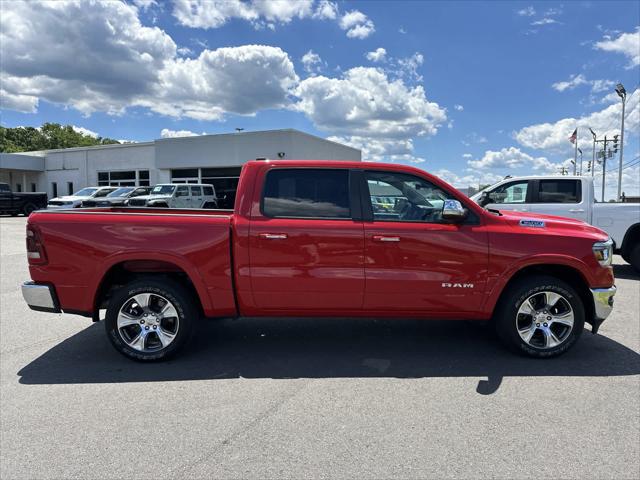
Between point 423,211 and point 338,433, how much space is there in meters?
2.21

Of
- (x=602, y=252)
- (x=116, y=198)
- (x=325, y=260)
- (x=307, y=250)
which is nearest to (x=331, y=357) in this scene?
(x=325, y=260)

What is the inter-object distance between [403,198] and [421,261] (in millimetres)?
647

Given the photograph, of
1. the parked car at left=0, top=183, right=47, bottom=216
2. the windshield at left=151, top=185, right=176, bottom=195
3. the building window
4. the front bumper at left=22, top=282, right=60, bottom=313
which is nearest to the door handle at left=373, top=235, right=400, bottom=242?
the front bumper at left=22, top=282, right=60, bottom=313

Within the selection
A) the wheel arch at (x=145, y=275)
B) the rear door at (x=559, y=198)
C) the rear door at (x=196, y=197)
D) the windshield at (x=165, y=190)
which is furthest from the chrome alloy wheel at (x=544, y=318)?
the rear door at (x=196, y=197)

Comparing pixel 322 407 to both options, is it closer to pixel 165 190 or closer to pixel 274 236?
pixel 274 236

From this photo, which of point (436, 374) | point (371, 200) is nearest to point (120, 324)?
point (371, 200)

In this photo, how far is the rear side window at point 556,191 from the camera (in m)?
9.00

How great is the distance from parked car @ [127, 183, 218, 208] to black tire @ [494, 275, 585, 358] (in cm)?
1792

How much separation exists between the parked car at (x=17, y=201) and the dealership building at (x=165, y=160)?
8014 mm

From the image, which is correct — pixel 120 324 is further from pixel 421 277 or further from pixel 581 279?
pixel 581 279

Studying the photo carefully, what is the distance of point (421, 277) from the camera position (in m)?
4.19

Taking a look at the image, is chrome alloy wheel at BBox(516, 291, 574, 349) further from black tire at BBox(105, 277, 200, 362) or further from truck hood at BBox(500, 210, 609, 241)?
black tire at BBox(105, 277, 200, 362)

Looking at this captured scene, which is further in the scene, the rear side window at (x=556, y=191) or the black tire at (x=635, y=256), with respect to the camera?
the rear side window at (x=556, y=191)

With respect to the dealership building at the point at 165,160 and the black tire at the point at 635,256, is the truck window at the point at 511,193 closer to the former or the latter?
the black tire at the point at 635,256
